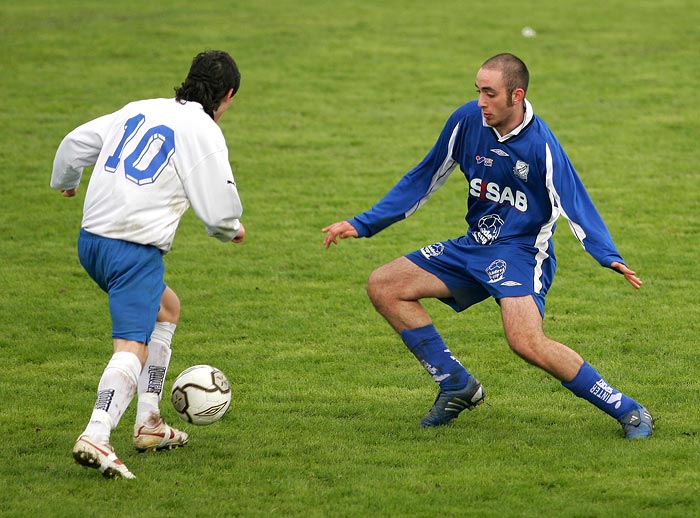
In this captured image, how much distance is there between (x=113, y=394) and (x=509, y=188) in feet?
8.18

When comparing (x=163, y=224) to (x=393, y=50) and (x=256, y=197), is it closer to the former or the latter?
(x=256, y=197)

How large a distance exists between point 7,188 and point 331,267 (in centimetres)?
458

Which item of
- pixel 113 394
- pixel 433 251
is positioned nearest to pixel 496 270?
pixel 433 251

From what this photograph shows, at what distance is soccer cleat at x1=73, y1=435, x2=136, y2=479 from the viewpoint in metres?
5.28

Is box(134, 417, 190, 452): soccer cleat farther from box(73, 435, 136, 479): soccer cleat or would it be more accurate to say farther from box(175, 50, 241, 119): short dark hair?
box(175, 50, 241, 119): short dark hair

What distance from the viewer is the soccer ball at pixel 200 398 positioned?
6.02 m

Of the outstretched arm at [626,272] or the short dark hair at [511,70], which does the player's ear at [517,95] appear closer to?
the short dark hair at [511,70]

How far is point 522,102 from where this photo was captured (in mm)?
6301

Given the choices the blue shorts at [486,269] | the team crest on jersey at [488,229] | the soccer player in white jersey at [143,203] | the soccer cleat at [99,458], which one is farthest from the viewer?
the team crest on jersey at [488,229]

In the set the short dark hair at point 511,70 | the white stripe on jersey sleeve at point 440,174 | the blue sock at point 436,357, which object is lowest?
the blue sock at point 436,357

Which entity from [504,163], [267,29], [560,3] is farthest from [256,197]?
[560,3]

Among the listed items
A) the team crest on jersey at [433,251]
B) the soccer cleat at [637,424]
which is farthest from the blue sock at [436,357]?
the soccer cleat at [637,424]

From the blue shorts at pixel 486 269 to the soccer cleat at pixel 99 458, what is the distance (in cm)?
215

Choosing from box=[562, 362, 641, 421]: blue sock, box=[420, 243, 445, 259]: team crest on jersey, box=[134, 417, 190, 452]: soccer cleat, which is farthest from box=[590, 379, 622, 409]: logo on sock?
box=[134, 417, 190, 452]: soccer cleat
